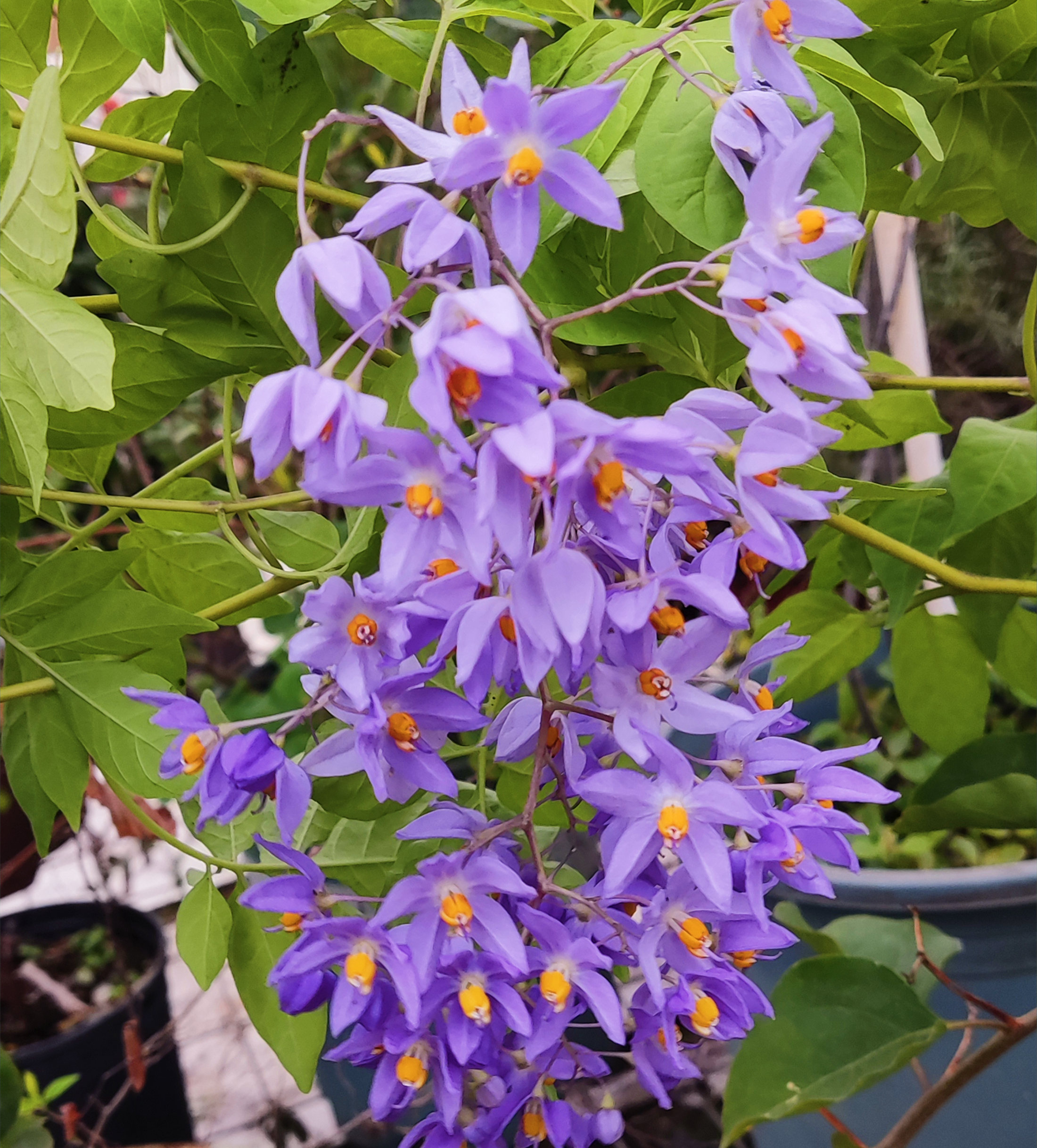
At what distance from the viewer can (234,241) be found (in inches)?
13.2

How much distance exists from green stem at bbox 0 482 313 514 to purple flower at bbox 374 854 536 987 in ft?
0.50

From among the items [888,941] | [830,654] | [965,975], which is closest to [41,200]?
[830,654]

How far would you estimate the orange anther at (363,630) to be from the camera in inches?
10.7

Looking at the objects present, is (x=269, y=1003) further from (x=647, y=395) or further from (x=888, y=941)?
(x=888, y=941)

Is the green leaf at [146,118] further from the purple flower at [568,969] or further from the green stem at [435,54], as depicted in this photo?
the purple flower at [568,969]

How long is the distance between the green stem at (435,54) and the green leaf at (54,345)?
12cm

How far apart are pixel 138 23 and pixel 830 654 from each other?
475 mm

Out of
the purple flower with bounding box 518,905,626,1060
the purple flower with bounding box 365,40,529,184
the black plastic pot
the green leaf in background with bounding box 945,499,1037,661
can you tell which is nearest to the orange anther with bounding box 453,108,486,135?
the purple flower with bounding box 365,40,529,184

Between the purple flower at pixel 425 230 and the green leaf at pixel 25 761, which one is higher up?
the purple flower at pixel 425 230

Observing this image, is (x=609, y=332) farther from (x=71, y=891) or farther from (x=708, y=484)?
(x=71, y=891)

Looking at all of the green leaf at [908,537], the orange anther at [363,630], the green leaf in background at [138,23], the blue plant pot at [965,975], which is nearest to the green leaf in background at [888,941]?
the blue plant pot at [965,975]

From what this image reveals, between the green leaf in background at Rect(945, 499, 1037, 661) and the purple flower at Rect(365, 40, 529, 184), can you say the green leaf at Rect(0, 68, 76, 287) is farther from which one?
the green leaf in background at Rect(945, 499, 1037, 661)

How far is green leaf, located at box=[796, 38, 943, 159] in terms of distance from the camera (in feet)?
0.93

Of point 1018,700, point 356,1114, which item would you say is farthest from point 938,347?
point 356,1114
